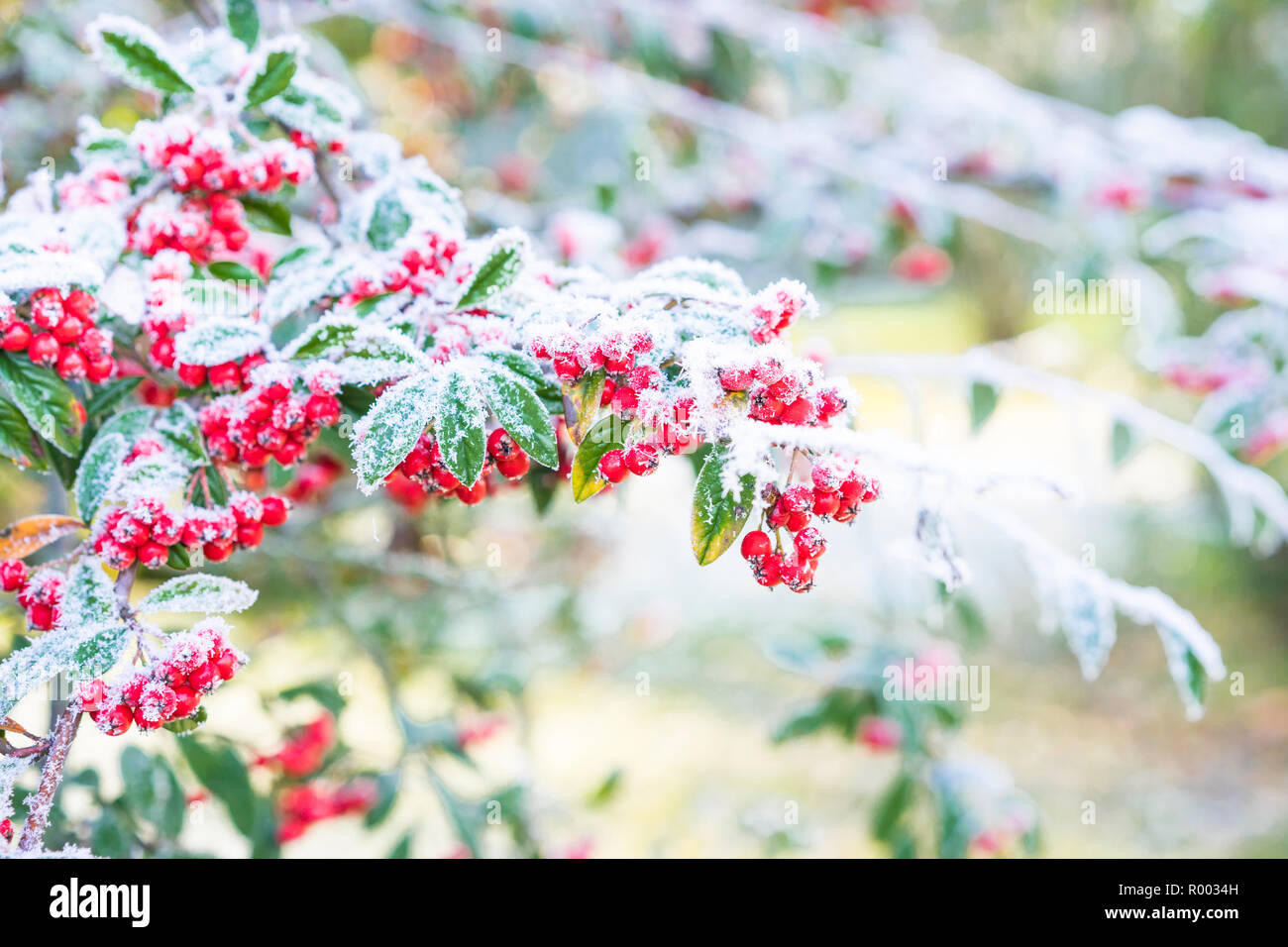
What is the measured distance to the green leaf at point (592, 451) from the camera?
77 cm

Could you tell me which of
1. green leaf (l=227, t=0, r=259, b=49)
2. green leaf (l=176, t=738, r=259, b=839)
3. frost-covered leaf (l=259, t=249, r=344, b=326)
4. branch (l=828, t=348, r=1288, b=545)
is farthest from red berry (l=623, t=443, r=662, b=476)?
green leaf (l=176, t=738, r=259, b=839)

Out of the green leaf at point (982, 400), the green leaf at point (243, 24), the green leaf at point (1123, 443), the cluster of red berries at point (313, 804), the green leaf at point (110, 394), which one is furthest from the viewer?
the cluster of red berries at point (313, 804)

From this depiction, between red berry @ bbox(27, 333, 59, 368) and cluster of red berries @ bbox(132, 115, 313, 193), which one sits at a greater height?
cluster of red berries @ bbox(132, 115, 313, 193)

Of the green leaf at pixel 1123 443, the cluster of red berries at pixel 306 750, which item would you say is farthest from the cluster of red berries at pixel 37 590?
the green leaf at pixel 1123 443

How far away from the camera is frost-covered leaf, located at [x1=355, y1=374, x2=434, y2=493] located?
73cm

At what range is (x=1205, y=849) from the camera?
12.3 feet

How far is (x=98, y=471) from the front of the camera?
842 mm

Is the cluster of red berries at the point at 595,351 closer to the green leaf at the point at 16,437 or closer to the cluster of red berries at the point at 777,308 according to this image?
the cluster of red berries at the point at 777,308

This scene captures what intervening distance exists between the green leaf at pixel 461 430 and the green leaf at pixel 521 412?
1 cm

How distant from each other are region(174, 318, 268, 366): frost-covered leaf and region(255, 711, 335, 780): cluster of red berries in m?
0.91

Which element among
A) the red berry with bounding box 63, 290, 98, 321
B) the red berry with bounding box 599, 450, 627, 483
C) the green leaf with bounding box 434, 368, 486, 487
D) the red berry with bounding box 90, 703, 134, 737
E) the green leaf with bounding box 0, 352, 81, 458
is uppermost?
the red berry with bounding box 63, 290, 98, 321

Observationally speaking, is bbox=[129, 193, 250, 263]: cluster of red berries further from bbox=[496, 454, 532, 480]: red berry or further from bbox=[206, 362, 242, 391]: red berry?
bbox=[496, 454, 532, 480]: red berry

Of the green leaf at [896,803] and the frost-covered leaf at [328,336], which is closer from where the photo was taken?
the frost-covered leaf at [328,336]
